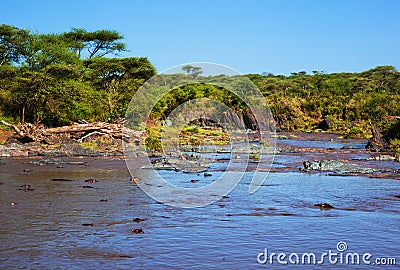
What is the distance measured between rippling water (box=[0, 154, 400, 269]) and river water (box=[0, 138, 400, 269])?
2 centimetres

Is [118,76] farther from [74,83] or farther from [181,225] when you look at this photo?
[181,225]

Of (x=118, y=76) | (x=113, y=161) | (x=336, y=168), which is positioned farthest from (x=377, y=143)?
(x=118, y=76)

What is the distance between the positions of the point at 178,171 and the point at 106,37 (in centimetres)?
2789

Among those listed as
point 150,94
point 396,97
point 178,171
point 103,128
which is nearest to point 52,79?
point 103,128

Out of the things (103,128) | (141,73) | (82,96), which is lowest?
(103,128)

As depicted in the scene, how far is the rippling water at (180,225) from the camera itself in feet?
23.4

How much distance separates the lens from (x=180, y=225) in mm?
9188

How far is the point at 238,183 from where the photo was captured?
49.0 feet

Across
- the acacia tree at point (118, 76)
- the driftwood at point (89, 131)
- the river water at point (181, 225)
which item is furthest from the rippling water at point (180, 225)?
the acacia tree at point (118, 76)

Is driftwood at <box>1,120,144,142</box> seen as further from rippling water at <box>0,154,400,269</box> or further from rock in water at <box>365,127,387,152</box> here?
rock in water at <box>365,127,387,152</box>

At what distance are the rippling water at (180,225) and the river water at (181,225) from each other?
2 centimetres

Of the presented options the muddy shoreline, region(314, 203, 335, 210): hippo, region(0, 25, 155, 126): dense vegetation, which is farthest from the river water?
region(0, 25, 155, 126): dense vegetation

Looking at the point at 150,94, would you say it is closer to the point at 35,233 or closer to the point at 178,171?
the point at 178,171

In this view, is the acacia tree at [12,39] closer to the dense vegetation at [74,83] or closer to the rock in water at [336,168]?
the dense vegetation at [74,83]
